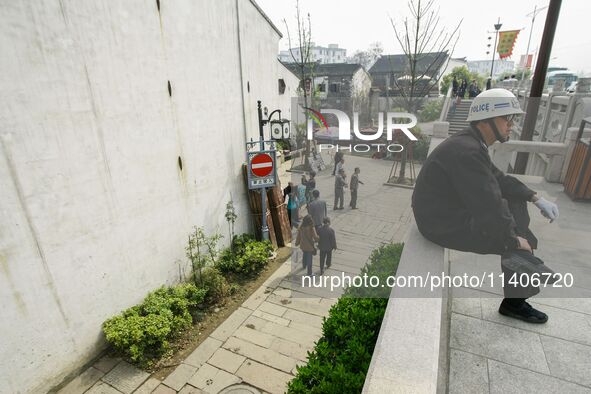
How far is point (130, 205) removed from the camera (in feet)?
18.1

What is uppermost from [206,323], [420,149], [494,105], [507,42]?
[507,42]

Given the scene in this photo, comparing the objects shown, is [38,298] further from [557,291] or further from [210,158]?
[557,291]

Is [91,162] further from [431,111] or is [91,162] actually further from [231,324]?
[431,111]

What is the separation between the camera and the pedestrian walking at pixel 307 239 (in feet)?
14.6

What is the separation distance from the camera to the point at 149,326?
5266mm

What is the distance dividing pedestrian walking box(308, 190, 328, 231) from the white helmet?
6.79ft

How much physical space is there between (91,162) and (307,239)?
3.54 m

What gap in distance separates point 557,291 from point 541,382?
1.58 meters

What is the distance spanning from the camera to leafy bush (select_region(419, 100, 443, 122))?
4.01 metres

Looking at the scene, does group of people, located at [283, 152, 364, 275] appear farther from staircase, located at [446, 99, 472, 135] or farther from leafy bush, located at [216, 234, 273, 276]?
leafy bush, located at [216, 234, 273, 276]

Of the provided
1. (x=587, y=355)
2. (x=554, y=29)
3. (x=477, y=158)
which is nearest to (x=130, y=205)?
(x=477, y=158)

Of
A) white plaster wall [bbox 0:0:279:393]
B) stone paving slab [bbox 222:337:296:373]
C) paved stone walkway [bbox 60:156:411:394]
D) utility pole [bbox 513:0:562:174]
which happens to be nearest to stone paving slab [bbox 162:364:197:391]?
paved stone walkway [bbox 60:156:411:394]

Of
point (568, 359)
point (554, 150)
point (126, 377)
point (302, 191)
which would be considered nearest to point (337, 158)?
point (302, 191)

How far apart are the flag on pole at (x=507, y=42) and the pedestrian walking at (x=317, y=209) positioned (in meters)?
24.6
